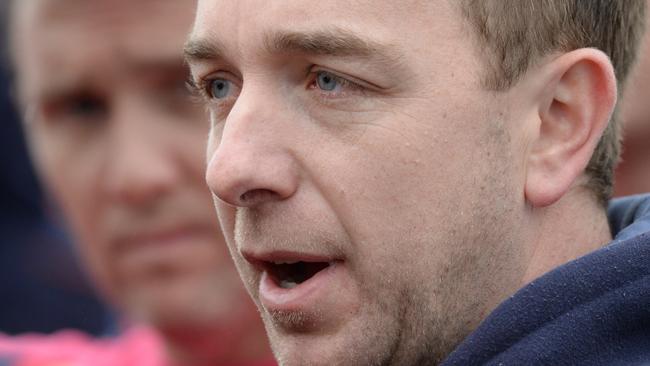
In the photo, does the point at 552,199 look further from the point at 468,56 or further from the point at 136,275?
the point at 136,275

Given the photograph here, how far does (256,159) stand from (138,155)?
177 centimetres

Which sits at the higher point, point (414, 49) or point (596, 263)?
point (414, 49)

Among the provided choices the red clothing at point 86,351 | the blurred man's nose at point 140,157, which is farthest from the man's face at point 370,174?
the red clothing at point 86,351

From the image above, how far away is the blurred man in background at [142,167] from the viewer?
14.6 ft

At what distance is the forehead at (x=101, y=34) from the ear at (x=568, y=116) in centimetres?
185

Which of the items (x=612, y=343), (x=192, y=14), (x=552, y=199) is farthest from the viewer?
(x=192, y=14)

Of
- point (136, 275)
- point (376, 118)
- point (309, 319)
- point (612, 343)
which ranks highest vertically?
point (376, 118)

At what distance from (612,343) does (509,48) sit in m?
0.55

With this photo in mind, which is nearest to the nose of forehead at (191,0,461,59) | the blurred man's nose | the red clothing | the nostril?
the nostril

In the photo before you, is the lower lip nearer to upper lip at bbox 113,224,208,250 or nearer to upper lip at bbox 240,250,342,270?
upper lip at bbox 240,250,342,270

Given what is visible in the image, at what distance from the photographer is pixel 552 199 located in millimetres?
2785

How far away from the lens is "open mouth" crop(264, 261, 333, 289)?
282 cm

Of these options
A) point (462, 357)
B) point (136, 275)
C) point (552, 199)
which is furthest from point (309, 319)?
point (136, 275)

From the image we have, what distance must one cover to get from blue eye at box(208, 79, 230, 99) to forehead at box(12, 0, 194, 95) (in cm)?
150
